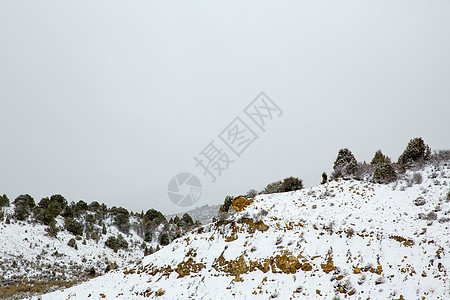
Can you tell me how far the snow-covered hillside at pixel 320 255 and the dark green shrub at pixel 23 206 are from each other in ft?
101

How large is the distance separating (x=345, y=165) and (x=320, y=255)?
21.6 meters

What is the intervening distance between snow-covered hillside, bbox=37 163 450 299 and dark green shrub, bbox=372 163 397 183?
1.06m

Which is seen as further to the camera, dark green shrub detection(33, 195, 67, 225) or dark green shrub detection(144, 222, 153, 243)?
dark green shrub detection(144, 222, 153, 243)

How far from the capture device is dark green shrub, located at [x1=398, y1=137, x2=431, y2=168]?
87.1 feet

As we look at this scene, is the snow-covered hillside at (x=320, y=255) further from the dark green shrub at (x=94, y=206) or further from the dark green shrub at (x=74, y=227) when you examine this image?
the dark green shrub at (x=94, y=206)

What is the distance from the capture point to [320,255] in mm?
13328

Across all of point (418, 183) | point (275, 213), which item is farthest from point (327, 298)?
point (418, 183)

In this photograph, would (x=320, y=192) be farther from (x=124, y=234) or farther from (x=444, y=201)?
(x=124, y=234)

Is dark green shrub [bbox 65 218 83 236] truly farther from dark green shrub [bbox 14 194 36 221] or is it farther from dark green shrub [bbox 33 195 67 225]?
dark green shrub [bbox 14 194 36 221]

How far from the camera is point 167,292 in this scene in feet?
47.3

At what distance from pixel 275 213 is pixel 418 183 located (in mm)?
12923

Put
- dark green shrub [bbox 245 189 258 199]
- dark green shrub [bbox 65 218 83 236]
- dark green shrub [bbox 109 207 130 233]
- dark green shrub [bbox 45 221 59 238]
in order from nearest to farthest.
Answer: dark green shrub [bbox 245 189 258 199]
dark green shrub [bbox 45 221 59 238]
dark green shrub [bbox 65 218 83 236]
dark green shrub [bbox 109 207 130 233]

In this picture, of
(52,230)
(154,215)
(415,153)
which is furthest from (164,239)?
(415,153)

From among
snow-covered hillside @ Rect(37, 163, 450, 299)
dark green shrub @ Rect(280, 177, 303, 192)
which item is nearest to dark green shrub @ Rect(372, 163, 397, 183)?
snow-covered hillside @ Rect(37, 163, 450, 299)
